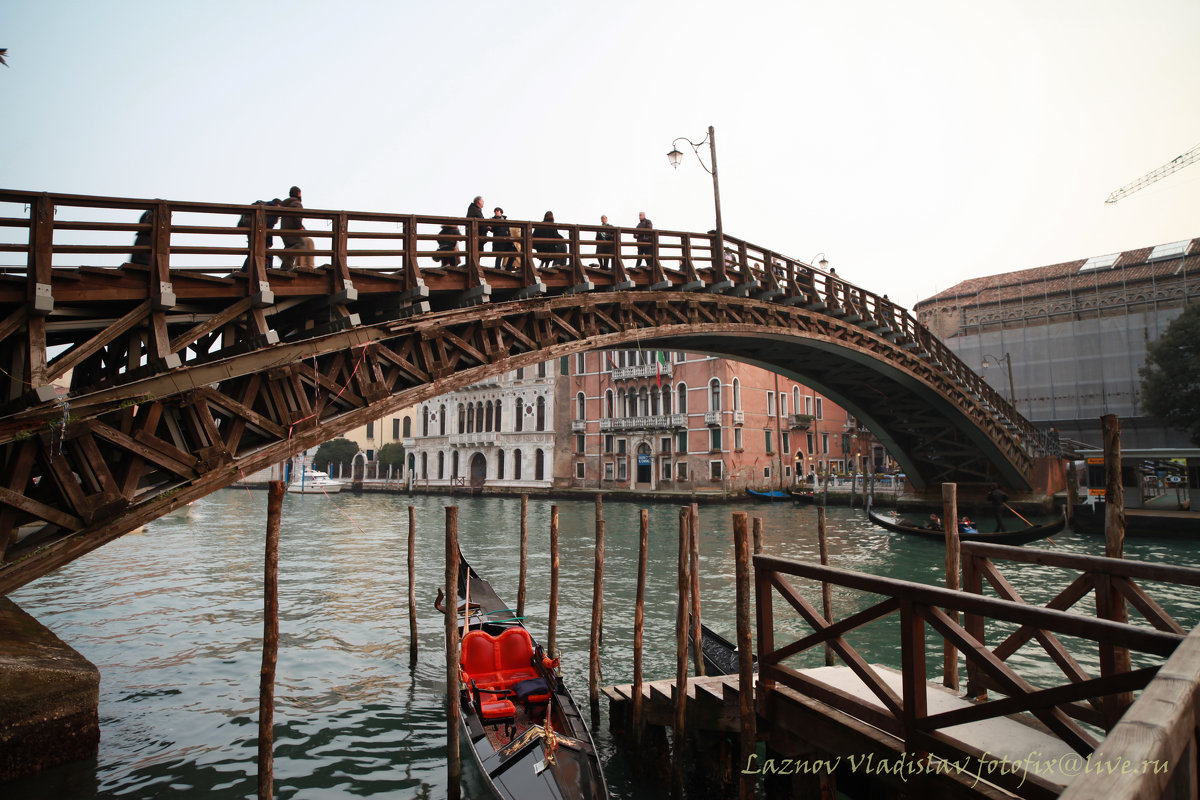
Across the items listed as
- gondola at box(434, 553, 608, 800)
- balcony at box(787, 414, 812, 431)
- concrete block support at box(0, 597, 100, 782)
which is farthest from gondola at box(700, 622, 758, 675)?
balcony at box(787, 414, 812, 431)

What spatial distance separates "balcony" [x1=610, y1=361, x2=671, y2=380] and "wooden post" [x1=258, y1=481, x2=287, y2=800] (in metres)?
29.8

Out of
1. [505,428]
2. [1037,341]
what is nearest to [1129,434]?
[1037,341]

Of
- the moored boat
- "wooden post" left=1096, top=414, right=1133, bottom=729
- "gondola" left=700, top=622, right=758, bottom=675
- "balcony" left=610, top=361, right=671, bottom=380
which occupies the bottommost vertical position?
"gondola" left=700, top=622, right=758, bottom=675

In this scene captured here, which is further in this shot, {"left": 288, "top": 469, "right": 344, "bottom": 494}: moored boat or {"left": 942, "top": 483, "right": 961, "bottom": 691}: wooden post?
{"left": 288, "top": 469, "right": 344, "bottom": 494}: moored boat

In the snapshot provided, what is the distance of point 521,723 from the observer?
529cm

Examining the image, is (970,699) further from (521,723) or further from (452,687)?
(452,687)

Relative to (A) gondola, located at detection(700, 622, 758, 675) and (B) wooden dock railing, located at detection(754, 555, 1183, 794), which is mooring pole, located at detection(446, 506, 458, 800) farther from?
(A) gondola, located at detection(700, 622, 758, 675)

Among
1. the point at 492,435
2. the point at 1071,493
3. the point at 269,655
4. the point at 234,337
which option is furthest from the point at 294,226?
the point at 492,435

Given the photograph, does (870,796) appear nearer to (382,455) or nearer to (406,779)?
(406,779)

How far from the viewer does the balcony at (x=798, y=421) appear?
34.7 metres

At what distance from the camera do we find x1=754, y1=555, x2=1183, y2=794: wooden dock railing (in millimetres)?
2457

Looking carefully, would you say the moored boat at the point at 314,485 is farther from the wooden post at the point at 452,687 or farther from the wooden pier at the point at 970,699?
the wooden pier at the point at 970,699

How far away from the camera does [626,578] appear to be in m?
12.9

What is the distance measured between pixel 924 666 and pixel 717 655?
13.5 ft
